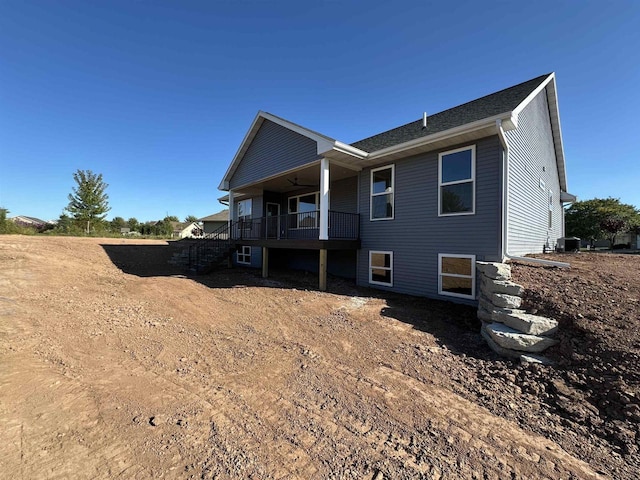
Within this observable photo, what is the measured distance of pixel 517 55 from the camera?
387 inches

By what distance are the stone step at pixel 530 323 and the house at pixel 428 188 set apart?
3.09m

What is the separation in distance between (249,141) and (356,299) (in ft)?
31.2

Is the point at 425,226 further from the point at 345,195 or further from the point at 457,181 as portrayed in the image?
the point at 345,195

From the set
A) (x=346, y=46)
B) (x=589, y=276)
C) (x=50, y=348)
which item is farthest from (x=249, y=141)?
(x=589, y=276)

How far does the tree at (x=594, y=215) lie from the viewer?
2992 centimetres

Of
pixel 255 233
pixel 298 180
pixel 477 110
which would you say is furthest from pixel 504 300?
pixel 255 233

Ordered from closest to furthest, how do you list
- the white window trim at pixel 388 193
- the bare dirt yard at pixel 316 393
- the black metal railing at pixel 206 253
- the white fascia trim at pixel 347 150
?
the bare dirt yard at pixel 316 393 < the white fascia trim at pixel 347 150 < the white window trim at pixel 388 193 < the black metal railing at pixel 206 253

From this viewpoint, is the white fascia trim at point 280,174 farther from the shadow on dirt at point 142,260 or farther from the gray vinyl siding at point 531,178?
the gray vinyl siding at point 531,178

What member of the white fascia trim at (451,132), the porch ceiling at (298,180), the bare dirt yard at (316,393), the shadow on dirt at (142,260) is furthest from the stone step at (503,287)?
the shadow on dirt at (142,260)

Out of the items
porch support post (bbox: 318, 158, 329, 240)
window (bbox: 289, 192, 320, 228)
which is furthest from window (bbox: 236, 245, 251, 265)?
porch support post (bbox: 318, 158, 329, 240)

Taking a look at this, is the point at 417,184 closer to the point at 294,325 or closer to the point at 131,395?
the point at 294,325

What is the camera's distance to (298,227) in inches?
523

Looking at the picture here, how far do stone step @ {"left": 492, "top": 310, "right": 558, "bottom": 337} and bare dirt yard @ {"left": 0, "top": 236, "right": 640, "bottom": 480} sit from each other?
160 mm

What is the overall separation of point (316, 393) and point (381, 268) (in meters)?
6.99
